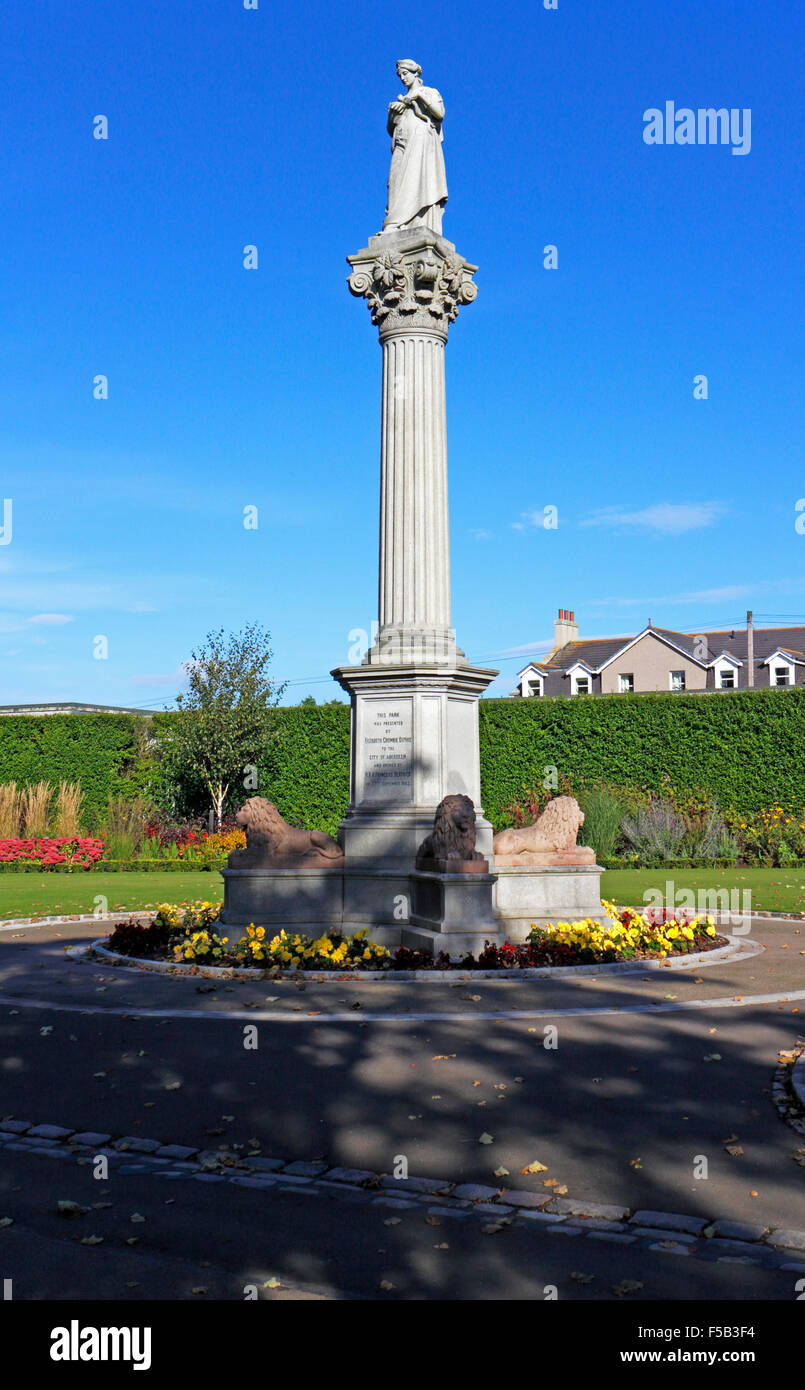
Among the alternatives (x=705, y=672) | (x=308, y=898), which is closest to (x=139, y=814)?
(x=308, y=898)

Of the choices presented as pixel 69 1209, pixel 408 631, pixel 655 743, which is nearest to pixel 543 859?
pixel 408 631

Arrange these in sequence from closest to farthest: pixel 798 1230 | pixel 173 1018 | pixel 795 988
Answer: pixel 798 1230
pixel 173 1018
pixel 795 988

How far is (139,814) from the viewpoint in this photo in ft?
92.4

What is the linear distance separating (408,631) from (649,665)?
44.8 m

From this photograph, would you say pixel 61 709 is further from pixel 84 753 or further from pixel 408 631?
pixel 408 631

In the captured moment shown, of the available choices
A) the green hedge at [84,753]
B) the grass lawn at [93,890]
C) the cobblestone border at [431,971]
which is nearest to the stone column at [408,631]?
the cobblestone border at [431,971]

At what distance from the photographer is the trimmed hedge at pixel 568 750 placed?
86.2 ft

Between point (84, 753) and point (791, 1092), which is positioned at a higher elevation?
point (84, 753)

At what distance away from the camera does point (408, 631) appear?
42.0ft

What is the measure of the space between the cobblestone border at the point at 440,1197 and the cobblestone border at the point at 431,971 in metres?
4.51

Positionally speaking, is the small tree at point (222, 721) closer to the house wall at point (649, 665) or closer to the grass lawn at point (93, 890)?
the grass lawn at point (93, 890)

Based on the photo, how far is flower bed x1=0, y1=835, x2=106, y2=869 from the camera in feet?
83.8
